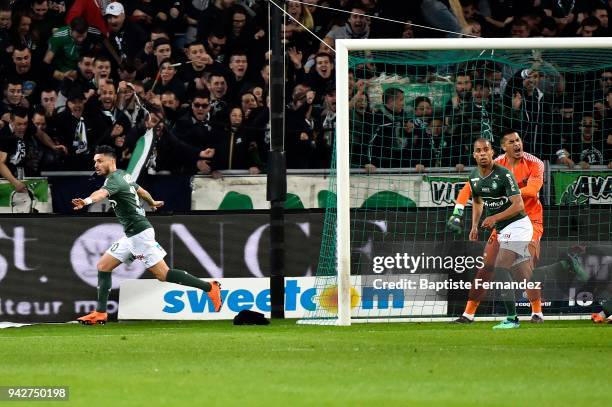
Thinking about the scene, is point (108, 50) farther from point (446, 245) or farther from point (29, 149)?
point (446, 245)

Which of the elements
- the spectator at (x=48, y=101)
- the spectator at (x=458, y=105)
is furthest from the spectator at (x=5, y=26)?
the spectator at (x=458, y=105)

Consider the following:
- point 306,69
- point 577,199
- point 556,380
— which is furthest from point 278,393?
point 306,69

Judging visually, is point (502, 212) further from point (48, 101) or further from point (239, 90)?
point (48, 101)

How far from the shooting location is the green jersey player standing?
1469 centimetres

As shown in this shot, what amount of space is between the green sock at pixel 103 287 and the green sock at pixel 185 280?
71 centimetres

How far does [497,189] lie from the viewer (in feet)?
48.5

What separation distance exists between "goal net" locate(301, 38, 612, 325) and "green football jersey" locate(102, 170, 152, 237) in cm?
234

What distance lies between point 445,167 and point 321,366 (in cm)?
743

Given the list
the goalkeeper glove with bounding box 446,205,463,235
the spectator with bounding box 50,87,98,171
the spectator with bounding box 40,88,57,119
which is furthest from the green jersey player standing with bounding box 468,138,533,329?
the spectator with bounding box 40,88,57,119

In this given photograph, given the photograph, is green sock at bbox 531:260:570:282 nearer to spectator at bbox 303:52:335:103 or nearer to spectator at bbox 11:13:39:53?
spectator at bbox 303:52:335:103

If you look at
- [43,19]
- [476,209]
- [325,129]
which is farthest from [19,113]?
[476,209]

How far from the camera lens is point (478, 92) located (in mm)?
17344

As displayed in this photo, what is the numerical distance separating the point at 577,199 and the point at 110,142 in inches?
248

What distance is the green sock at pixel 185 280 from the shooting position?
50.6 ft
